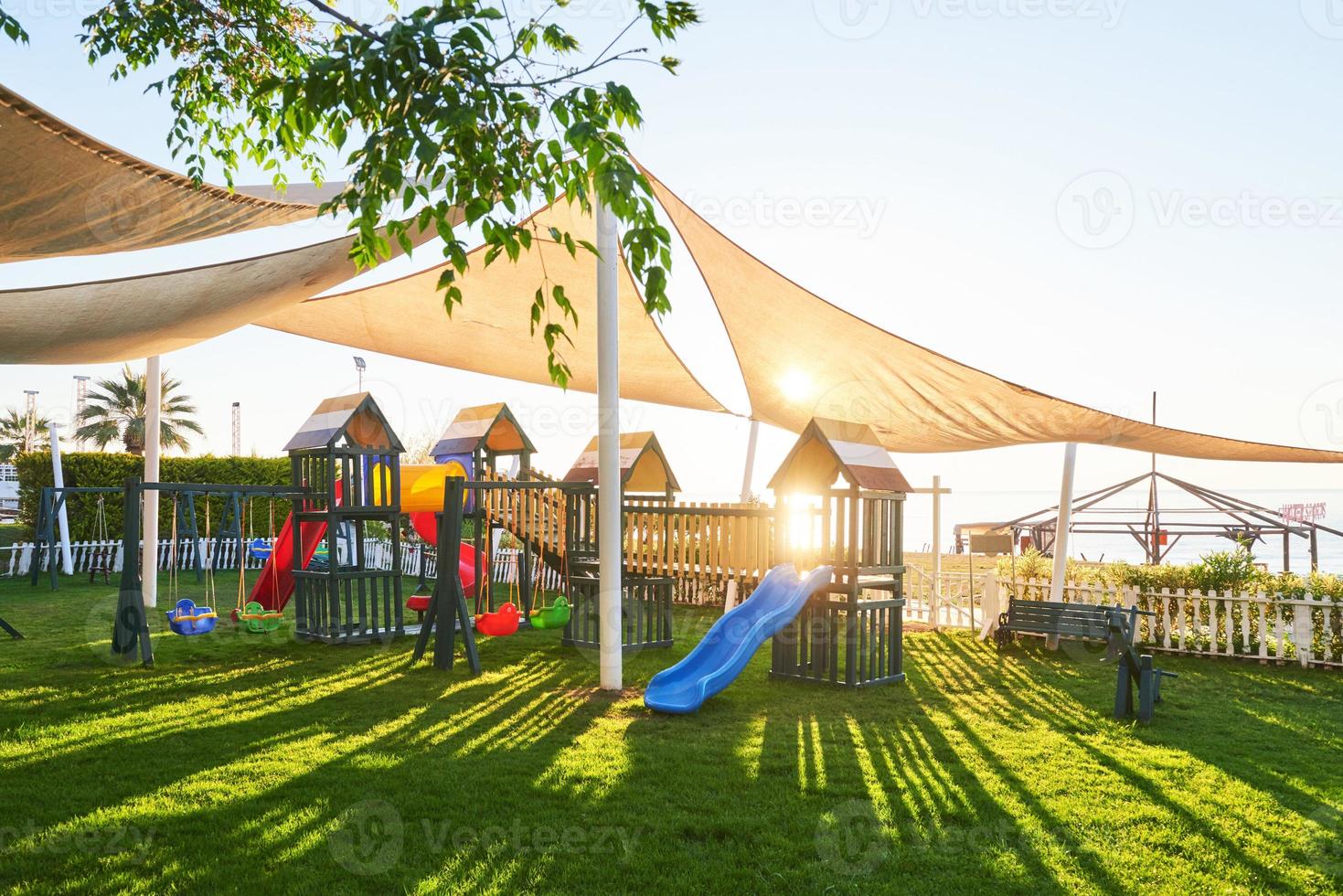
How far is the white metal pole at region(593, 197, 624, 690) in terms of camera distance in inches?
267

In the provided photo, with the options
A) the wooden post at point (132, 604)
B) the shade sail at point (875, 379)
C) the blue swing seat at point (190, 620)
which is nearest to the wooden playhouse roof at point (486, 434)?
the shade sail at point (875, 379)

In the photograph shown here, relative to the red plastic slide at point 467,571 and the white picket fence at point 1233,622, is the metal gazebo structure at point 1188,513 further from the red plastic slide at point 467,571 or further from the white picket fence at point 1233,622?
the red plastic slide at point 467,571

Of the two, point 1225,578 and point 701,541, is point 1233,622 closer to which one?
point 1225,578

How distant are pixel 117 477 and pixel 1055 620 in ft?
59.4

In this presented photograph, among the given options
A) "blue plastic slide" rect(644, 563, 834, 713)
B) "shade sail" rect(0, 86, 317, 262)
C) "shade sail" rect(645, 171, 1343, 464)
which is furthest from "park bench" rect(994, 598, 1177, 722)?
"shade sail" rect(0, 86, 317, 262)

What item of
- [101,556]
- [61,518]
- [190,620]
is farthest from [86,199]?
[101,556]

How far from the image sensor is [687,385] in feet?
39.7

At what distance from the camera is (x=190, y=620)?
8.37 metres

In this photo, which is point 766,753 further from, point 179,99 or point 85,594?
point 85,594

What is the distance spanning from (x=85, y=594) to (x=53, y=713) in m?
8.63

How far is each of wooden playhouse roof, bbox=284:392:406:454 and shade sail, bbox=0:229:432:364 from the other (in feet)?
7.69

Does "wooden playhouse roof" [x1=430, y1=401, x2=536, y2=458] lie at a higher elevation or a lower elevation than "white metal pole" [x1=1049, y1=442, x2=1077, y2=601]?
higher

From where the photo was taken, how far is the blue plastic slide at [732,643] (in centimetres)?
641

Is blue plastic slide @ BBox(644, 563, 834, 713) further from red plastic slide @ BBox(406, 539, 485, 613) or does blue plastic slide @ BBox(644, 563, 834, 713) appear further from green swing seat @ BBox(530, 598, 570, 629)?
red plastic slide @ BBox(406, 539, 485, 613)
